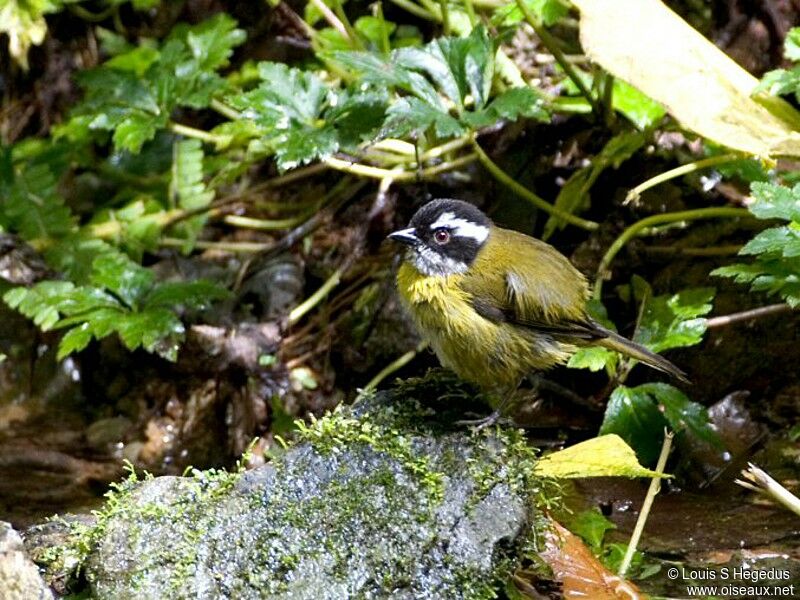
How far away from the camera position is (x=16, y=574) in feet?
10.4

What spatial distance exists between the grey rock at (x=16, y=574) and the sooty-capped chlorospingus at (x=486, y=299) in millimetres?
1558

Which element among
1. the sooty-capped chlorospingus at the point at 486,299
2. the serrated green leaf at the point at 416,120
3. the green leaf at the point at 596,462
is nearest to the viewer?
the green leaf at the point at 596,462

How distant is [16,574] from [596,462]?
1.84m

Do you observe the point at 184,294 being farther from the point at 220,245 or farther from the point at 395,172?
the point at 395,172

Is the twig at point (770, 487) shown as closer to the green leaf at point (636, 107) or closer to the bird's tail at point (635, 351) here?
the bird's tail at point (635, 351)

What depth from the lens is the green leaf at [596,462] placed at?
3.64 meters

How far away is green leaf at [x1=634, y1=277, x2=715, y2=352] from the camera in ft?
15.4

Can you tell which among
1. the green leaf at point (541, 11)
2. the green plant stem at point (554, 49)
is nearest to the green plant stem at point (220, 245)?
the green leaf at point (541, 11)

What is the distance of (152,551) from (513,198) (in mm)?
3396

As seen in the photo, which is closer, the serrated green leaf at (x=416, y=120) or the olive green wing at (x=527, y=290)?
the olive green wing at (x=527, y=290)

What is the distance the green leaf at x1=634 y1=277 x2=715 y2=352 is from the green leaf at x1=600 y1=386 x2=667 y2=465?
24 centimetres

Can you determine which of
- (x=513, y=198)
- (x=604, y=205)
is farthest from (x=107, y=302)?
(x=604, y=205)

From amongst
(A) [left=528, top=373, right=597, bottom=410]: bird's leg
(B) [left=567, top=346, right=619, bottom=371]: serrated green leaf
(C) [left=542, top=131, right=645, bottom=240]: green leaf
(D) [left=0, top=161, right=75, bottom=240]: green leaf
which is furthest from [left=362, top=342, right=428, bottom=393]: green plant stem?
(D) [left=0, top=161, right=75, bottom=240]: green leaf

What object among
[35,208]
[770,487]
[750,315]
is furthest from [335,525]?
[35,208]
